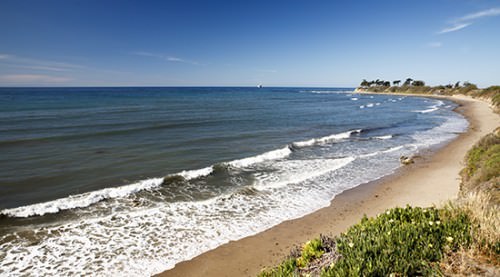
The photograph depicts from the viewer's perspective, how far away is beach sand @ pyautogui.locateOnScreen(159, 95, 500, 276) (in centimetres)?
634

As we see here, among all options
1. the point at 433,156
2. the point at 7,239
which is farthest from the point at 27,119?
the point at 433,156

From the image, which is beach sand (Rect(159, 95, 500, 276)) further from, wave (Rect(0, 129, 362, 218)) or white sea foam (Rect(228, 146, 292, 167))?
white sea foam (Rect(228, 146, 292, 167))

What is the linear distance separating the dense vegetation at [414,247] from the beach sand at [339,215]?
57.6 inches

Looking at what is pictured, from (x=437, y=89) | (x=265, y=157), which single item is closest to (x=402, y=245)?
(x=265, y=157)

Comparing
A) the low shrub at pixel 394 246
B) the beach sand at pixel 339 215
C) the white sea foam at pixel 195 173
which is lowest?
the beach sand at pixel 339 215

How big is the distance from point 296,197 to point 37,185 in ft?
39.0

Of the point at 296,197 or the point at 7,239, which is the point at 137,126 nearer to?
the point at 7,239

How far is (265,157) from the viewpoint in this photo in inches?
631

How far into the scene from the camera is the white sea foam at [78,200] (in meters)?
8.90

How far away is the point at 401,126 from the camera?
28781 mm

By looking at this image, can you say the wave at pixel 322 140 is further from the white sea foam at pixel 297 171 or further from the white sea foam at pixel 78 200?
the white sea foam at pixel 78 200

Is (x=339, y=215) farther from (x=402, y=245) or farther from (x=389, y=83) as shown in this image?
(x=389, y=83)

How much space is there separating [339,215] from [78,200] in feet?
33.8

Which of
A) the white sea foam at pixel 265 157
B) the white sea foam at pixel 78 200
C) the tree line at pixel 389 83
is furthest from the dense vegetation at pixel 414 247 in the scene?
the tree line at pixel 389 83
